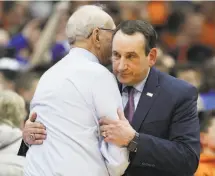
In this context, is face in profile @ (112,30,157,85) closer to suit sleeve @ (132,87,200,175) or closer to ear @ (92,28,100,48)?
ear @ (92,28,100,48)

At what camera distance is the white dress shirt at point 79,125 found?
4422mm

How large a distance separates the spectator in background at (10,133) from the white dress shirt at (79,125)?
2.32ft

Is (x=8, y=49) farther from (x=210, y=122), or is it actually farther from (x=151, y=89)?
(x=151, y=89)

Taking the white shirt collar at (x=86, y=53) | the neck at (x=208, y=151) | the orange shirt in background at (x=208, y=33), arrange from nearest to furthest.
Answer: the white shirt collar at (x=86, y=53) < the neck at (x=208, y=151) < the orange shirt in background at (x=208, y=33)

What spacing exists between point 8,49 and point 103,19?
611 centimetres

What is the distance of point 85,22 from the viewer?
464cm

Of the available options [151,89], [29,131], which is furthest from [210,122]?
[29,131]

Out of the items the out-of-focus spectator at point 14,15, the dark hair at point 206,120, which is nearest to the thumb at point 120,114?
the dark hair at point 206,120

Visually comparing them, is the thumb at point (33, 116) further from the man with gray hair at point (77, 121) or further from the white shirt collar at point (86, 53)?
the white shirt collar at point (86, 53)

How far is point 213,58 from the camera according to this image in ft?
35.8

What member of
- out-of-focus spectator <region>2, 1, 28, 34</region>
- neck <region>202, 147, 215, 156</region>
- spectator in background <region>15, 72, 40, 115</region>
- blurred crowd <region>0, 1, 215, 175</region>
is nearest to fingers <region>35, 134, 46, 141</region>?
neck <region>202, 147, 215, 156</region>

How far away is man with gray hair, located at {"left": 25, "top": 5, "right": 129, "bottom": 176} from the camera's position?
14.5 ft

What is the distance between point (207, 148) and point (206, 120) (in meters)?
0.73

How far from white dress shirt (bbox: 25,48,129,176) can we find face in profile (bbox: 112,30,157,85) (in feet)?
0.51
